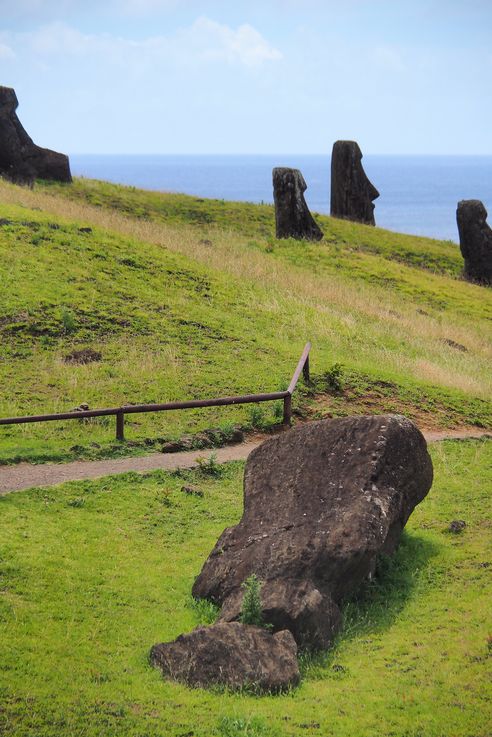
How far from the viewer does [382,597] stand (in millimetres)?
12719

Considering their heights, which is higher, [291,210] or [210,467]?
[291,210]

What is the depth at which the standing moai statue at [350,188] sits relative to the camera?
190ft

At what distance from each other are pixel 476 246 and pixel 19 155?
77.2 feet

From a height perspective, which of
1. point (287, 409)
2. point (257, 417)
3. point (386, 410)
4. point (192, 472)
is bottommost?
point (192, 472)

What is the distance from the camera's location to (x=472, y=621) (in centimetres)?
1174

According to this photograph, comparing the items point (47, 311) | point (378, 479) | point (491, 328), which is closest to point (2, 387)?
point (47, 311)

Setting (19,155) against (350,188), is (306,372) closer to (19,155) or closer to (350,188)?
(19,155)

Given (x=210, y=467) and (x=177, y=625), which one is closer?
(x=177, y=625)

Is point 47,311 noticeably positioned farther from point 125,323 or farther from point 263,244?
point 263,244

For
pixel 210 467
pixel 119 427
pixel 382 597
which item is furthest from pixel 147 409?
pixel 382 597

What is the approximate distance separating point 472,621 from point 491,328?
1044 inches

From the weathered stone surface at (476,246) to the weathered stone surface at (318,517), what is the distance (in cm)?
3676

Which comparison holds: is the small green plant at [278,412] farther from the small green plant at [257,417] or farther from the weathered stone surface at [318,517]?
the weathered stone surface at [318,517]

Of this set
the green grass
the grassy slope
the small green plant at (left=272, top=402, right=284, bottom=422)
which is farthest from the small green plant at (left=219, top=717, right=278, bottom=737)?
the small green plant at (left=272, top=402, right=284, bottom=422)
